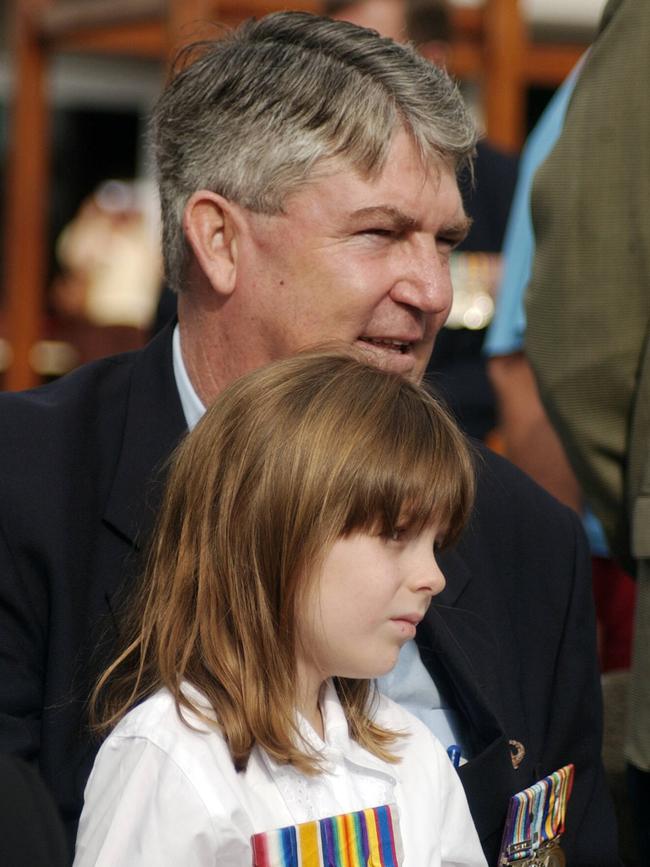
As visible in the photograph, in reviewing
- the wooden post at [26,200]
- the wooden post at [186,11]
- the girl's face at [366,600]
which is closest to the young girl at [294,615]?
the girl's face at [366,600]

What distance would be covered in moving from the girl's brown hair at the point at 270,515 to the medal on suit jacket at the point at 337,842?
91 millimetres

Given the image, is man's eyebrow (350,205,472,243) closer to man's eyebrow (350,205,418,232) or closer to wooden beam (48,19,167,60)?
man's eyebrow (350,205,418,232)

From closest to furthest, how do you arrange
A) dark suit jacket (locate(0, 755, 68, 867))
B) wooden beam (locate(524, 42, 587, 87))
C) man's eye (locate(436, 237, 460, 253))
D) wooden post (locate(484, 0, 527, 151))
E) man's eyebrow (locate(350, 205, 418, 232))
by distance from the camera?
dark suit jacket (locate(0, 755, 68, 867)) → man's eyebrow (locate(350, 205, 418, 232)) → man's eye (locate(436, 237, 460, 253)) → wooden post (locate(484, 0, 527, 151)) → wooden beam (locate(524, 42, 587, 87))

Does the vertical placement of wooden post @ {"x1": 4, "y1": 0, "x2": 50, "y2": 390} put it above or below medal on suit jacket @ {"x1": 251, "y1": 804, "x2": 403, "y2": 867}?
above

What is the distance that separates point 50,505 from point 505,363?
1756mm

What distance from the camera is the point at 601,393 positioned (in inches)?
Result: 95.3

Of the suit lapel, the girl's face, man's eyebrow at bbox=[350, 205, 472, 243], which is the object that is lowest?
the girl's face

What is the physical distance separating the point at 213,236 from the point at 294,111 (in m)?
0.23

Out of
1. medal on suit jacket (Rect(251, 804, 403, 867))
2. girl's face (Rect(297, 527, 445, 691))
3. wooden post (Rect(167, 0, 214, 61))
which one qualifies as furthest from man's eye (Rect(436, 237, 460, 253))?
wooden post (Rect(167, 0, 214, 61))

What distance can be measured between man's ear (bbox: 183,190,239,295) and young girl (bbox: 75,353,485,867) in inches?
15.9

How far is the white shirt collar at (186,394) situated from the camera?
2.31 m

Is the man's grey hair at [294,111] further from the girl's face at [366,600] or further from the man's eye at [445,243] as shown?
the girl's face at [366,600]

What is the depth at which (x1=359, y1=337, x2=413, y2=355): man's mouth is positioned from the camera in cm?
227

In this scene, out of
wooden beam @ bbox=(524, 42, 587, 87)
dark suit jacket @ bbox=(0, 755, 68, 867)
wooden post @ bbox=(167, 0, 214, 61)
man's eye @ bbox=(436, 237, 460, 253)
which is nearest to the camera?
dark suit jacket @ bbox=(0, 755, 68, 867)
